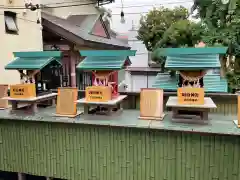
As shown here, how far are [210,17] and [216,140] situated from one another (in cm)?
718

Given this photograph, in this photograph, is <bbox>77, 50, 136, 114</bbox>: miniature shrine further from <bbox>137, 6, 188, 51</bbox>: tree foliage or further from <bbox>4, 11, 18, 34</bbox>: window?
<bbox>137, 6, 188, 51</bbox>: tree foliage

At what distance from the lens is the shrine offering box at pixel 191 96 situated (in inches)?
224

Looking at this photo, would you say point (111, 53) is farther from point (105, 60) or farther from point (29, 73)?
point (29, 73)

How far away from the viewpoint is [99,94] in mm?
6297

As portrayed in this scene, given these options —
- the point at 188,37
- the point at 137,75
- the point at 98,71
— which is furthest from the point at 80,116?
the point at 137,75

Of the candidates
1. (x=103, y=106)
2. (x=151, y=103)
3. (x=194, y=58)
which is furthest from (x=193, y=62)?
(x=103, y=106)

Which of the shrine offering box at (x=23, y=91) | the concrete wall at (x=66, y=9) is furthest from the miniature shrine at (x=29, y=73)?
the concrete wall at (x=66, y=9)

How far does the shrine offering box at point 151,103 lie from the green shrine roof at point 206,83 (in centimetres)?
163

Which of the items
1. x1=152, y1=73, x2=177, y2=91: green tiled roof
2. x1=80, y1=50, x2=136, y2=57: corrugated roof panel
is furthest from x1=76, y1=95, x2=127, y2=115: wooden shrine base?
x1=152, y1=73, x2=177, y2=91: green tiled roof

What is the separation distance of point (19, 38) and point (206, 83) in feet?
29.4

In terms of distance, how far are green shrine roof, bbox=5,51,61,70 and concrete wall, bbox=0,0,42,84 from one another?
13.3 ft

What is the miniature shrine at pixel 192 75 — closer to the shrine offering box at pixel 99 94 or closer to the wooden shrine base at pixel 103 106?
the wooden shrine base at pixel 103 106

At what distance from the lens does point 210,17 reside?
35.2 ft

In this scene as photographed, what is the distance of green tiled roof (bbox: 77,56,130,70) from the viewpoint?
6.13 metres
